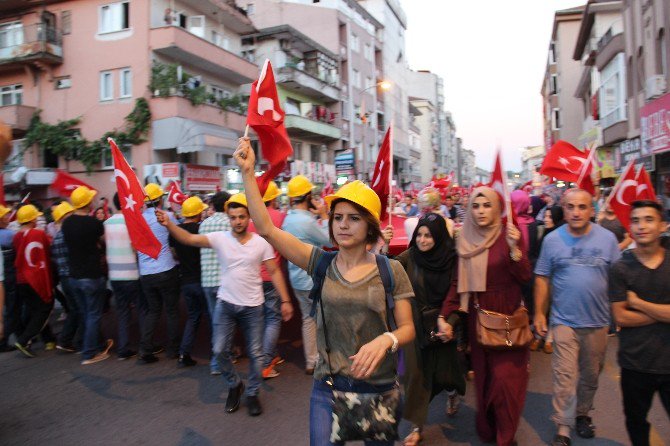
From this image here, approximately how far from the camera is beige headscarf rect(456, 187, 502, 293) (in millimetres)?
3750

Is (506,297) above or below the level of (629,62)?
below

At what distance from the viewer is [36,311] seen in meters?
6.89

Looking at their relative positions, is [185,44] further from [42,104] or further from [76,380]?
[76,380]

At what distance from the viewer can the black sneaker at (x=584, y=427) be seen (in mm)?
3980

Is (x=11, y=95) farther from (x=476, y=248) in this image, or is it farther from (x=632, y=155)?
(x=476, y=248)

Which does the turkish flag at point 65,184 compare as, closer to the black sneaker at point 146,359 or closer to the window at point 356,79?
the black sneaker at point 146,359

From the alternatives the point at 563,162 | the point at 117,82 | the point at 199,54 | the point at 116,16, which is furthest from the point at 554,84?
the point at 563,162

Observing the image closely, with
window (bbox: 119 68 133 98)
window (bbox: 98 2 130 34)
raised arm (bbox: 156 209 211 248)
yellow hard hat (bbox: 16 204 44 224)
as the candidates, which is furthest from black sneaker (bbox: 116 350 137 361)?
window (bbox: 98 2 130 34)

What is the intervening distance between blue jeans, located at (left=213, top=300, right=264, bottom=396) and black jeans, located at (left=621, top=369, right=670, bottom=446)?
9.60ft

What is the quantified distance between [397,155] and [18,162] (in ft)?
112

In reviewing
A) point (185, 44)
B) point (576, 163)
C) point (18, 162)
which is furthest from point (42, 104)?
point (576, 163)

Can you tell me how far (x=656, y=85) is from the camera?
1631cm

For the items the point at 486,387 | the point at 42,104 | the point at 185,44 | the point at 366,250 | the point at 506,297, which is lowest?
the point at 486,387

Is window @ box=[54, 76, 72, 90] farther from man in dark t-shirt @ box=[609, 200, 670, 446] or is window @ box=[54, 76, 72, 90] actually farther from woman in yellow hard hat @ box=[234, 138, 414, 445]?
man in dark t-shirt @ box=[609, 200, 670, 446]
